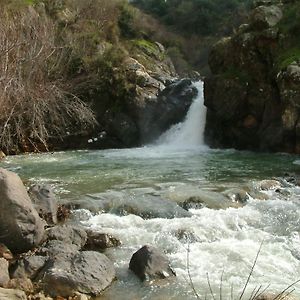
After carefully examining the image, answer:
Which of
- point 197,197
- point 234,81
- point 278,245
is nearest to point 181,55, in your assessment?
point 234,81

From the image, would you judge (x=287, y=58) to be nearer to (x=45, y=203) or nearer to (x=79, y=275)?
(x=45, y=203)

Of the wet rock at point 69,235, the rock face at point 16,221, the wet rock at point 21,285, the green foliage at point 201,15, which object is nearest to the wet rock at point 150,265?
the wet rock at point 69,235

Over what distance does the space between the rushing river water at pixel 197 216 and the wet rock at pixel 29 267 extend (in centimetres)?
111

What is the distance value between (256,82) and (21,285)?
1592 cm

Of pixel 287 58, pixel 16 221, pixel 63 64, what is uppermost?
pixel 287 58

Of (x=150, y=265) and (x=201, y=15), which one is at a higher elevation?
(x=201, y=15)

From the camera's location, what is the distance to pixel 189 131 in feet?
74.3

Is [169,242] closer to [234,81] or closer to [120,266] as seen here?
[120,266]

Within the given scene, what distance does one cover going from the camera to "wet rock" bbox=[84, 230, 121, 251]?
8.05 meters

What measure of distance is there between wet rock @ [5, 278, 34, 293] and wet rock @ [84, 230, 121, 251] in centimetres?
164

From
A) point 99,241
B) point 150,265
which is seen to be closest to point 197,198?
point 99,241

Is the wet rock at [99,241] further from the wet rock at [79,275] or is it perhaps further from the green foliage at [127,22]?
the green foliage at [127,22]

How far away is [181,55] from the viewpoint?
39656mm

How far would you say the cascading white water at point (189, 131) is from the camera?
73.0 feet
